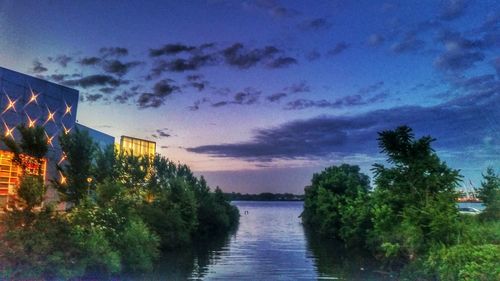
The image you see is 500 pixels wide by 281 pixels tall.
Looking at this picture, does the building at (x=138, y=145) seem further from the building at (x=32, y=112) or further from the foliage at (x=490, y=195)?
the foliage at (x=490, y=195)

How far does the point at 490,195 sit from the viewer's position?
46.1 meters

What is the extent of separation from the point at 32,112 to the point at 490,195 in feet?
210

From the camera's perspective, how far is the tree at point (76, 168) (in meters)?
51.2

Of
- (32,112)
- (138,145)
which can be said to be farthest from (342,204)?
(138,145)

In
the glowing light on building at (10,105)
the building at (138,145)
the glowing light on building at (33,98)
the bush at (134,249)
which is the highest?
the building at (138,145)

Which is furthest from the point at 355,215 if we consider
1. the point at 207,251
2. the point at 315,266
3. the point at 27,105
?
the point at 27,105

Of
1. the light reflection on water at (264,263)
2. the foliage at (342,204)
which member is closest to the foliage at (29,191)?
the light reflection on water at (264,263)

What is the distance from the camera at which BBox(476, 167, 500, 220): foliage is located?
44.6 metres

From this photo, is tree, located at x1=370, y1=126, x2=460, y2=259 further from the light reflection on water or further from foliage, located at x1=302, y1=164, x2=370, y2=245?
foliage, located at x1=302, y1=164, x2=370, y2=245

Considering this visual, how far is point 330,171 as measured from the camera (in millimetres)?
95938

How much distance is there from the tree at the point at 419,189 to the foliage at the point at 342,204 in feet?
81.7

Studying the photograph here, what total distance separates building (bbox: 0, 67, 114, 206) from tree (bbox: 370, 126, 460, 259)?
136 ft

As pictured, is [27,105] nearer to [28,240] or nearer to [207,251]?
[207,251]

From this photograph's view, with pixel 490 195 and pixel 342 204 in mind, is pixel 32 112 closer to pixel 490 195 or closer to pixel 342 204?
pixel 342 204
